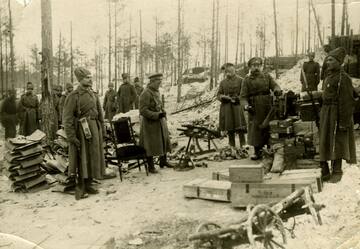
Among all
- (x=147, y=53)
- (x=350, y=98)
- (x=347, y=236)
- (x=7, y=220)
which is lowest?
(x=7, y=220)

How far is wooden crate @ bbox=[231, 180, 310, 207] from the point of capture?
4961 mm

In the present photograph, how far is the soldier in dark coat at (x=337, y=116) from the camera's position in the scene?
5566 millimetres

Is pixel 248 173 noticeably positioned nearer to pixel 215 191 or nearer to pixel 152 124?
pixel 215 191

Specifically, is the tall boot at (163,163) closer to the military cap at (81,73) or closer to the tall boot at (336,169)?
the military cap at (81,73)

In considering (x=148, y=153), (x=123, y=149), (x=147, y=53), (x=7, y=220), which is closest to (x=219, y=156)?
(x=148, y=153)

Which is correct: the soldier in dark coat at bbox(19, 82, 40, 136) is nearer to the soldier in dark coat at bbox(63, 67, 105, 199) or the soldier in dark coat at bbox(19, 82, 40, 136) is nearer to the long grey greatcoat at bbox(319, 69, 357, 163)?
the soldier in dark coat at bbox(63, 67, 105, 199)

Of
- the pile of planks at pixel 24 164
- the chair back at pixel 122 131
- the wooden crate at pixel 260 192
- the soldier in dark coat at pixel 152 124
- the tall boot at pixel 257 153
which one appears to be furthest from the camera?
the tall boot at pixel 257 153

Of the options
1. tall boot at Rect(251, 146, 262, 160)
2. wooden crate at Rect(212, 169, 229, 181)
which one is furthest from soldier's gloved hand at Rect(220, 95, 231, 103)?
wooden crate at Rect(212, 169, 229, 181)

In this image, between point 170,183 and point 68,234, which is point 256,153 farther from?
point 68,234

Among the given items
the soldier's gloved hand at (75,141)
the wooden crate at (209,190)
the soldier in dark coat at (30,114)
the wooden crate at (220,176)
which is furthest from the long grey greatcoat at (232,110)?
the soldier in dark coat at (30,114)

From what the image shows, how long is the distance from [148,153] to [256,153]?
1985mm

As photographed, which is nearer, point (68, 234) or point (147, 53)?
point (68, 234)

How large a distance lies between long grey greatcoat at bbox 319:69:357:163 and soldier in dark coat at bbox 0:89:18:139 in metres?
10.5

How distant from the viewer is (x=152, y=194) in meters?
6.21
